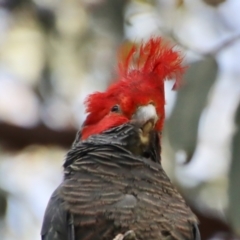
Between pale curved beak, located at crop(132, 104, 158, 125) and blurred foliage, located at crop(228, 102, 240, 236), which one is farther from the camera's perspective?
blurred foliage, located at crop(228, 102, 240, 236)

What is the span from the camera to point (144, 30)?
416 cm

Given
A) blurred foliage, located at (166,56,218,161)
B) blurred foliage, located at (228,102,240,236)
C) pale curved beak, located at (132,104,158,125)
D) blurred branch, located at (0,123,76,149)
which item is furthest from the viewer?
blurred branch, located at (0,123,76,149)

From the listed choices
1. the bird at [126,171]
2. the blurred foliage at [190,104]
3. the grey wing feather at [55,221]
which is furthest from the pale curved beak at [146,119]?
the blurred foliage at [190,104]

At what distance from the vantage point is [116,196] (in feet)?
8.96

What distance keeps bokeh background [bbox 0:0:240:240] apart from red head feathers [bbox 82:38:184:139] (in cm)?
33

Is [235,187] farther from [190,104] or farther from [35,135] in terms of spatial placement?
[35,135]

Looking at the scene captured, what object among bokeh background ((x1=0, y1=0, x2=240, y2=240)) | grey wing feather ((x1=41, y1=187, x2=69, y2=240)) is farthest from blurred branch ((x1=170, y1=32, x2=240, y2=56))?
grey wing feather ((x1=41, y1=187, x2=69, y2=240))

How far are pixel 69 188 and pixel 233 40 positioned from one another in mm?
A: 1577

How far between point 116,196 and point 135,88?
50 centimetres

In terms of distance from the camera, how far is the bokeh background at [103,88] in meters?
3.66

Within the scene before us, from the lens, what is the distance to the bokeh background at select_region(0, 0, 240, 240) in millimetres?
3660

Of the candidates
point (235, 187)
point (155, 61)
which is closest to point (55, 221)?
point (155, 61)

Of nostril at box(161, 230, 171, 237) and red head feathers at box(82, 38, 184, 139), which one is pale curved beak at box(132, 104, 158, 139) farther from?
nostril at box(161, 230, 171, 237)

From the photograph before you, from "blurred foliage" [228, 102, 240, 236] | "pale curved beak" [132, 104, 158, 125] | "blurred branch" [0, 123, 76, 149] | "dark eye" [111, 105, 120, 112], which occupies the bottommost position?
"blurred foliage" [228, 102, 240, 236]
